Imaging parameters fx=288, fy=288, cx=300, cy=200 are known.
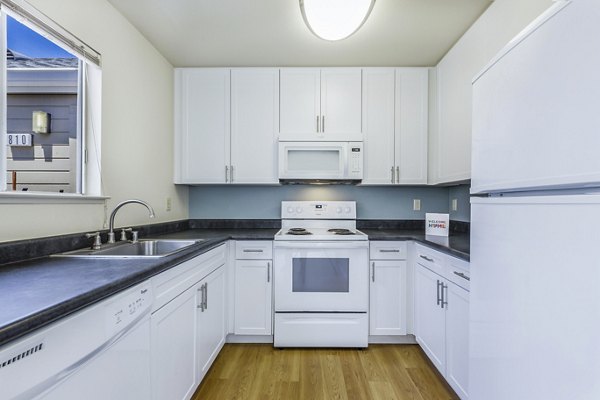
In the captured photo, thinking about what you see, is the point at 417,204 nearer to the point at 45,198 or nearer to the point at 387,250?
the point at 387,250

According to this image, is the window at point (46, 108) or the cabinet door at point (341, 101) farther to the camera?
the cabinet door at point (341, 101)

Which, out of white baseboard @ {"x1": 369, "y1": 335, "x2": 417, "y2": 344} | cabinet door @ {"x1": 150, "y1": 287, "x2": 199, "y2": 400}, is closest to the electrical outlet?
white baseboard @ {"x1": 369, "y1": 335, "x2": 417, "y2": 344}

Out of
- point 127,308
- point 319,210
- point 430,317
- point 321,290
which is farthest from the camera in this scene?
point 319,210

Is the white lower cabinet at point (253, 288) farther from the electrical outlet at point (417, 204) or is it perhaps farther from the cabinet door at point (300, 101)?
the electrical outlet at point (417, 204)

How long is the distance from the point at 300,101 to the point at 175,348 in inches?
82.6

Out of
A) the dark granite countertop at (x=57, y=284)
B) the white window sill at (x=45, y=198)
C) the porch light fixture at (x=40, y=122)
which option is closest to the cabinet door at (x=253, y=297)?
the dark granite countertop at (x=57, y=284)

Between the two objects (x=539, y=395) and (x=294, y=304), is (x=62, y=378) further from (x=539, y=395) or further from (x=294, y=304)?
(x=294, y=304)

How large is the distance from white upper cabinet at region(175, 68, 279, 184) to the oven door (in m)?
0.76

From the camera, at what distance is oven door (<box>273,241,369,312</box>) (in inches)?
88.4

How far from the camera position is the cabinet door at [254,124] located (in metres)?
2.60

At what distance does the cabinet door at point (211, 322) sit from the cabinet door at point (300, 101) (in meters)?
1.38

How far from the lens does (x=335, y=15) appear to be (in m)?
1.46

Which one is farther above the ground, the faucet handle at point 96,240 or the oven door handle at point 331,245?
the faucet handle at point 96,240

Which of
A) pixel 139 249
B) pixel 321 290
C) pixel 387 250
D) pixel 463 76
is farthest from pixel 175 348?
pixel 463 76
